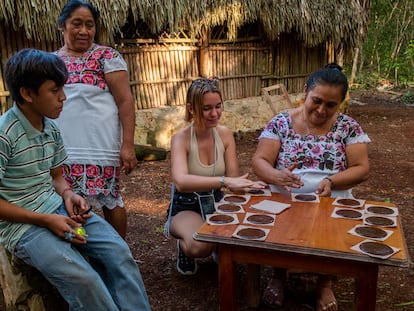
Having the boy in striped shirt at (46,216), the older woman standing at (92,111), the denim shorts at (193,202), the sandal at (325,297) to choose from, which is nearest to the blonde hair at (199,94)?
the older woman standing at (92,111)

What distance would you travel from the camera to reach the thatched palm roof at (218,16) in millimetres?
5312

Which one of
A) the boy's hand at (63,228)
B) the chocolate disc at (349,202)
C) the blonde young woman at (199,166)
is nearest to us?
the boy's hand at (63,228)

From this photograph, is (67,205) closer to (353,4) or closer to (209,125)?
(209,125)

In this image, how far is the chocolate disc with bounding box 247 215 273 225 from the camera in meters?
2.03

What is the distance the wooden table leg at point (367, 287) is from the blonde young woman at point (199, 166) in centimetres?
83

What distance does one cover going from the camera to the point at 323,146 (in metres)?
2.58

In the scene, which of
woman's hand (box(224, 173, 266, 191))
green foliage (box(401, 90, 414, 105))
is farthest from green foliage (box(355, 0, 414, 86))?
woman's hand (box(224, 173, 266, 191))

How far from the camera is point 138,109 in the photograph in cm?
699

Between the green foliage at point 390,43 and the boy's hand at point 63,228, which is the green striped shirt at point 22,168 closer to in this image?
the boy's hand at point 63,228

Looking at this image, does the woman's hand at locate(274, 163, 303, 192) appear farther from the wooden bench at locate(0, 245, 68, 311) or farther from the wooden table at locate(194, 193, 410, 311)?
the wooden bench at locate(0, 245, 68, 311)

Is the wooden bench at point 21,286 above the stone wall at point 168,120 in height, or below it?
above

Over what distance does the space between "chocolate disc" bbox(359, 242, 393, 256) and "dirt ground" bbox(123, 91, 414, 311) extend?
3.33ft

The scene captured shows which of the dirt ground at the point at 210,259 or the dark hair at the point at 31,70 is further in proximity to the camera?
the dirt ground at the point at 210,259

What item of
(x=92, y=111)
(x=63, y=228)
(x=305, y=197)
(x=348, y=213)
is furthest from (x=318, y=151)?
(x=63, y=228)
